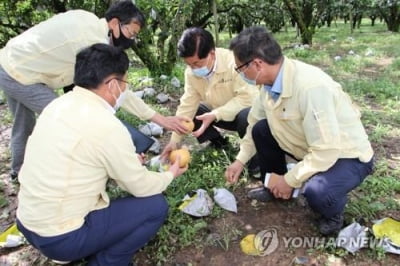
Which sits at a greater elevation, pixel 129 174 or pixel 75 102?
pixel 75 102

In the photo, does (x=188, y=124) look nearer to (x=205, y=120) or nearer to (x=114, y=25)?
(x=205, y=120)

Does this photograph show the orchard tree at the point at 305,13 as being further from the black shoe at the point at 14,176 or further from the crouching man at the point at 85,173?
the crouching man at the point at 85,173

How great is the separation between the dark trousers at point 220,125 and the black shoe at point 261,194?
58 centimetres

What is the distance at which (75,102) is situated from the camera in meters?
1.92

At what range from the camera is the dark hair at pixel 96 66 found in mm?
1960

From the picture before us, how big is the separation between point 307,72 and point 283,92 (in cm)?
18

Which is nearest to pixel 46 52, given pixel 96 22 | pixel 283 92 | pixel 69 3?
pixel 96 22

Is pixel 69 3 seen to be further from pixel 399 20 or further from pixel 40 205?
pixel 399 20

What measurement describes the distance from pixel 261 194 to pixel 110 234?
4.37ft

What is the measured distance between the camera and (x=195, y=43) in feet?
9.81

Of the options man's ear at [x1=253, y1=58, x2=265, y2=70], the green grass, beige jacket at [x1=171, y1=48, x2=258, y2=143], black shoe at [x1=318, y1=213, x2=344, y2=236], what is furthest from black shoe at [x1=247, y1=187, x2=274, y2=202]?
man's ear at [x1=253, y1=58, x2=265, y2=70]

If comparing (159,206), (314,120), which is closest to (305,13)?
(314,120)
